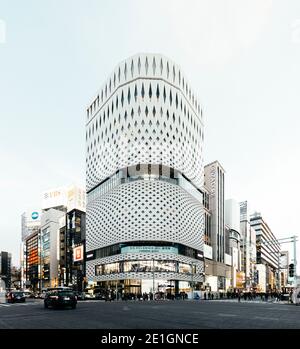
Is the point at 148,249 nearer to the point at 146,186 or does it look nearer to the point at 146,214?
the point at 146,214

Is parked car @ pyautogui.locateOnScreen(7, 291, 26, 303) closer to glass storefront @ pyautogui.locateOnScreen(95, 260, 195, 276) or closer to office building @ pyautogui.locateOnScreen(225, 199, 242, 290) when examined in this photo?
glass storefront @ pyautogui.locateOnScreen(95, 260, 195, 276)

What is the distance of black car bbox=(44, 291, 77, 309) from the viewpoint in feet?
94.3

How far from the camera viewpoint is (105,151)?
111438 millimetres

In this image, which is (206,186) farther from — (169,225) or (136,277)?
(136,277)

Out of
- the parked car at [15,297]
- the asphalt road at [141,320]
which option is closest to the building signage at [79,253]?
the parked car at [15,297]

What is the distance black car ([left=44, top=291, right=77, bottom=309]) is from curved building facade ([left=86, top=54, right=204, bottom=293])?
2514 inches

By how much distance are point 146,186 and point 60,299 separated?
72444 millimetres

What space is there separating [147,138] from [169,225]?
22310 millimetres

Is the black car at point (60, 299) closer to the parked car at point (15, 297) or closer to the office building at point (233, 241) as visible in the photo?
the parked car at point (15, 297)

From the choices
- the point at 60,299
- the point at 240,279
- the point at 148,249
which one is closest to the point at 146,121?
the point at 148,249

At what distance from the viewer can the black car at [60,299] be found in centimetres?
2873

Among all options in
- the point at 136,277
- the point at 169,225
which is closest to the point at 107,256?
the point at 136,277

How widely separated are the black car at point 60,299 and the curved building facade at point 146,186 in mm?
63865

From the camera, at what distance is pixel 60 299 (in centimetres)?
2875
